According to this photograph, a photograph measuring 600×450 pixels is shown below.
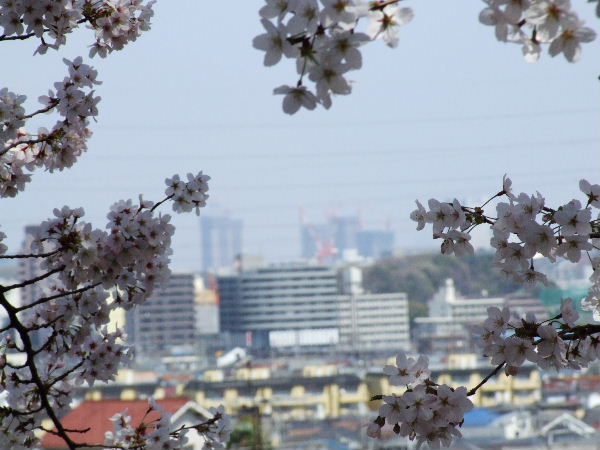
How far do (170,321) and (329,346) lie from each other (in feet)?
34.5

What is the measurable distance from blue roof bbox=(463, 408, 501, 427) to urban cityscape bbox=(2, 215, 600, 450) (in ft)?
0.18

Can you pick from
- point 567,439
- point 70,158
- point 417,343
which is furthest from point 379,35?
point 417,343

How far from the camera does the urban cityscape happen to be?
3206 centimetres

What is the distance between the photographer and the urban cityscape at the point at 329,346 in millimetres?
32062

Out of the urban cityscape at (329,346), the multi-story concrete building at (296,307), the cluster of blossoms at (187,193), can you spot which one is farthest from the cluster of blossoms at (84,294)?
the multi-story concrete building at (296,307)

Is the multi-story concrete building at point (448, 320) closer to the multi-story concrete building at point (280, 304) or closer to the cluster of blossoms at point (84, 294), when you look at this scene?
the multi-story concrete building at point (280, 304)

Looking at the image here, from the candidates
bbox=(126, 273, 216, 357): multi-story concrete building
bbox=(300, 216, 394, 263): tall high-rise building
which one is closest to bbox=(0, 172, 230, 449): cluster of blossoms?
bbox=(126, 273, 216, 357): multi-story concrete building

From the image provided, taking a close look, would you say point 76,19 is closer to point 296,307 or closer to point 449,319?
point 449,319

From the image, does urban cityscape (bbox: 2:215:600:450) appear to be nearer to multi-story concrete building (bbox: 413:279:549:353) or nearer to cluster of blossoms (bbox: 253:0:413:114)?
multi-story concrete building (bbox: 413:279:549:353)

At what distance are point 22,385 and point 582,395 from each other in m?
35.8

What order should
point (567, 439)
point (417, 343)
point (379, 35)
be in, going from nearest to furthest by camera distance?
point (379, 35)
point (567, 439)
point (417, 343)

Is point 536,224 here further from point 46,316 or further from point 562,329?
point 46,316

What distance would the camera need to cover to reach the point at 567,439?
90.2 feet

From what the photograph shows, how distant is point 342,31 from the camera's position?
0.81 m
